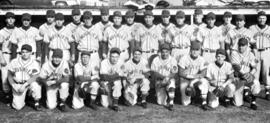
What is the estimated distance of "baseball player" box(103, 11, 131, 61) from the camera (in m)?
7.32

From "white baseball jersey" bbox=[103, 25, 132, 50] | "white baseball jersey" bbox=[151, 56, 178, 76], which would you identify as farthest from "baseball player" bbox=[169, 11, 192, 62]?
"white baseball jersey" bbox=[103, 25, 132, 50]

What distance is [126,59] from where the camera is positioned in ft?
24.2

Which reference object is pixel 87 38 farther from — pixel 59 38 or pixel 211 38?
pixel 211 38

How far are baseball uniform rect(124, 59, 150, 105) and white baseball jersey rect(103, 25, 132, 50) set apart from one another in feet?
2.19

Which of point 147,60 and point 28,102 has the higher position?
point 147,60

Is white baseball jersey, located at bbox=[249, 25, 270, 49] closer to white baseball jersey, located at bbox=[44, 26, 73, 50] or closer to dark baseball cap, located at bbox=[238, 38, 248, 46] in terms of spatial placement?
dark baseball cap, located at bbox=[238, 38, 248, 46]

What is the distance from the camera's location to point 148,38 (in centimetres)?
749

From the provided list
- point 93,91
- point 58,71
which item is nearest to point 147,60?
point 93,91

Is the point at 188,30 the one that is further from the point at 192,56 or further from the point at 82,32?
the point at 82,32

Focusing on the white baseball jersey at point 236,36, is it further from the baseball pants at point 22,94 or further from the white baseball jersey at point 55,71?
the baseball pants at point 22,94

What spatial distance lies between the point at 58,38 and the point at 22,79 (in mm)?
1225

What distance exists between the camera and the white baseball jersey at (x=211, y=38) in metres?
7.45

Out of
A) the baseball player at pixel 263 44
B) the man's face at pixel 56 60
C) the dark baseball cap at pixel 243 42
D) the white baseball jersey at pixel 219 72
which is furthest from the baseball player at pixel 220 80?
the man's face at pixel 56 60

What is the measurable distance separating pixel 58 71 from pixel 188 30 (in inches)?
122
